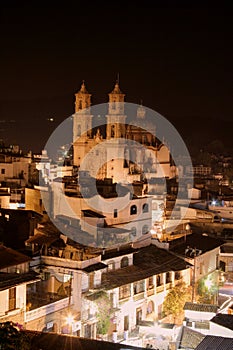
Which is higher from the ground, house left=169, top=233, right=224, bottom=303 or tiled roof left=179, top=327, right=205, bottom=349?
house left=169, top=233, right=224, bottom=303

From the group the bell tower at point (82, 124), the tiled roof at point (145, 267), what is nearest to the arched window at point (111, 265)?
the tiled roof at point (145, 267)

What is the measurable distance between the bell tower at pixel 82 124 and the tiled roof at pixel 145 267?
12890 mm

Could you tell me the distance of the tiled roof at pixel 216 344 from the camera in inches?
369

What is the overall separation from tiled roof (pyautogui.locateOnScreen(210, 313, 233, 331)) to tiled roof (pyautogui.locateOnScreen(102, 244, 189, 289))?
1.98 meters

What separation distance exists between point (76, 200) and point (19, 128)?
45419mm

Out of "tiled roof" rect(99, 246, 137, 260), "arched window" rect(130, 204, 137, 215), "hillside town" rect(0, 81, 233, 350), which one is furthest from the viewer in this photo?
"arched window" rect(130, 204, 137, 215)

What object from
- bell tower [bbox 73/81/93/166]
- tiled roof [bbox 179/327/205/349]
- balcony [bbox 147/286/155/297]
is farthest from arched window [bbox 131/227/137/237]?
bell tower [bbox 73/81/93/166]

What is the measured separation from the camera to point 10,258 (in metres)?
11.5

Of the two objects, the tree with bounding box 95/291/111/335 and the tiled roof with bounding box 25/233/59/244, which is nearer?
the tree with bounding box 95/291/111/335

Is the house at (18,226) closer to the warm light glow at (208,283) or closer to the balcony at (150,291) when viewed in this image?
the balcony at (150,291)

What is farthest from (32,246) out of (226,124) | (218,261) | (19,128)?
(226,124)

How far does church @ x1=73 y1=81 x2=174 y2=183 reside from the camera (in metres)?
27.7

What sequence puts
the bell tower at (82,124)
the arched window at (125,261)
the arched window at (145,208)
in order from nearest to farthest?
1. the arched window at (125,261)
2. the arched window at (145,208)
3. the bell tower at (82,124)

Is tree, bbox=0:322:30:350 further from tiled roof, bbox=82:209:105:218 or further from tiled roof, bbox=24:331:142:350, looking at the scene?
tiled roof, bbox=82:209:105:218
